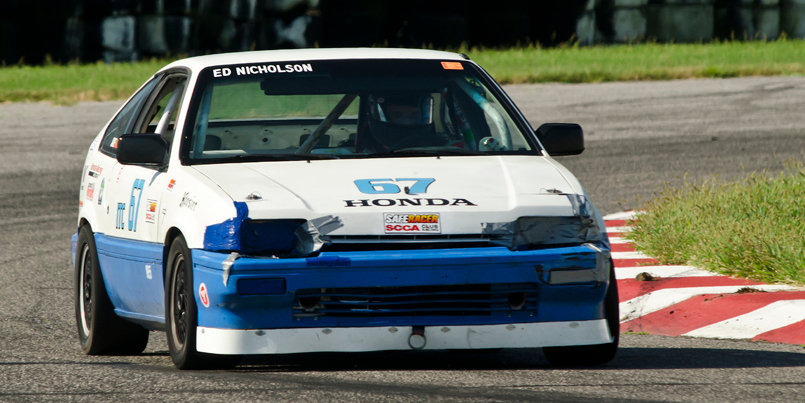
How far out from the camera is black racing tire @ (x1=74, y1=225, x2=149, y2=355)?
6.47 metres

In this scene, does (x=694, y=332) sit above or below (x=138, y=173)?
below

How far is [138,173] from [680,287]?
10.9 feet

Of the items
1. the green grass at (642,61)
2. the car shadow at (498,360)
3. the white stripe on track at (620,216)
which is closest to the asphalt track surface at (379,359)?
the car shadow at (498,360)

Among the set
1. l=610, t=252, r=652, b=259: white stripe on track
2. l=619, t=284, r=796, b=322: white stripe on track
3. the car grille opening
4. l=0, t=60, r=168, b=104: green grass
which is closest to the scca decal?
the car grille opening

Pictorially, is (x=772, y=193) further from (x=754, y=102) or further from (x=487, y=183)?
(x=754, y=102)

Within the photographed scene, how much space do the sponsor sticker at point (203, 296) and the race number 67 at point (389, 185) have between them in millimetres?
743

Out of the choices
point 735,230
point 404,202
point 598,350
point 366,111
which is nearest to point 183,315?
point 404,202

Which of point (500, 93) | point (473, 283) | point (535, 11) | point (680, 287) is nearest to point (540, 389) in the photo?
point (473, 283)

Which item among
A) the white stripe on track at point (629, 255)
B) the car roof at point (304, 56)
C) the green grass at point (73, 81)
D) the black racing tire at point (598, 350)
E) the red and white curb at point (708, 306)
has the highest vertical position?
the car roof at point (304, 56)

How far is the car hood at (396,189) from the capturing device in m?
5.09

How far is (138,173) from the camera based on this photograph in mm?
6234

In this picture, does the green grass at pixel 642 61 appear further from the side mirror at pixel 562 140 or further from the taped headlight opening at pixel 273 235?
the taped headlight opening at pixel 273 235

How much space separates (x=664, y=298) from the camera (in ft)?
24.5

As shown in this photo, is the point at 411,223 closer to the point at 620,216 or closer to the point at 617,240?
the point at 617,240
